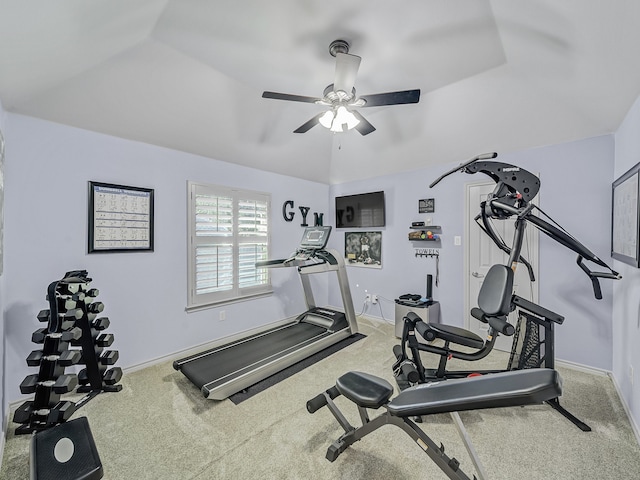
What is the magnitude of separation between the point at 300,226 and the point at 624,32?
3.90 meters

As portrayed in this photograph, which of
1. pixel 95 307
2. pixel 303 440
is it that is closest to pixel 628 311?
pixel 303 440

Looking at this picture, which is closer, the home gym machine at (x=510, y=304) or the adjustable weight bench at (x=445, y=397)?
the adjustable weight bench at (x=445, y=397)

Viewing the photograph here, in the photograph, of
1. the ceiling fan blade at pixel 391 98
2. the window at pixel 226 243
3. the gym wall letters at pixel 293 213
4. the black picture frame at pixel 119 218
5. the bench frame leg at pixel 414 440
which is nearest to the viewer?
the bench frame leg at pixel 414 440

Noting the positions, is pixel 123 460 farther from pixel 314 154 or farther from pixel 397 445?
pixel 314 154

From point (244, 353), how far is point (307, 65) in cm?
296

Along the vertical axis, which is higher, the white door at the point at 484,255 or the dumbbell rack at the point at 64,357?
the white door at the point at 484,255

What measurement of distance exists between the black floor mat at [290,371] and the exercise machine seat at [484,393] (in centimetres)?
165

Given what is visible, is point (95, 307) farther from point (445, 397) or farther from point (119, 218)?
point (445, 397)

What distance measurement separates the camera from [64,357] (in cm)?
199

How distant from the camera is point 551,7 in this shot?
170 cm

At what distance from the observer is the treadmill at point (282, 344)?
103 inches

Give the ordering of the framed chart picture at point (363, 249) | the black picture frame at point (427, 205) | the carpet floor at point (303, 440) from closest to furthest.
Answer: the carpet floor at point (303, 440)
the black picture frame at point (427, 205)
the framed chart picture at point (363, 249)

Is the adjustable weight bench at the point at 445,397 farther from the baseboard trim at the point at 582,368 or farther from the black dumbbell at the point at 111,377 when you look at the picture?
the baseboard trim at the point at 582,368

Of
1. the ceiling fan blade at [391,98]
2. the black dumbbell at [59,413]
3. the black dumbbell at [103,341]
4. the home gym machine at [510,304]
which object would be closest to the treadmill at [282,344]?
the black dumbbell at [103,341]
